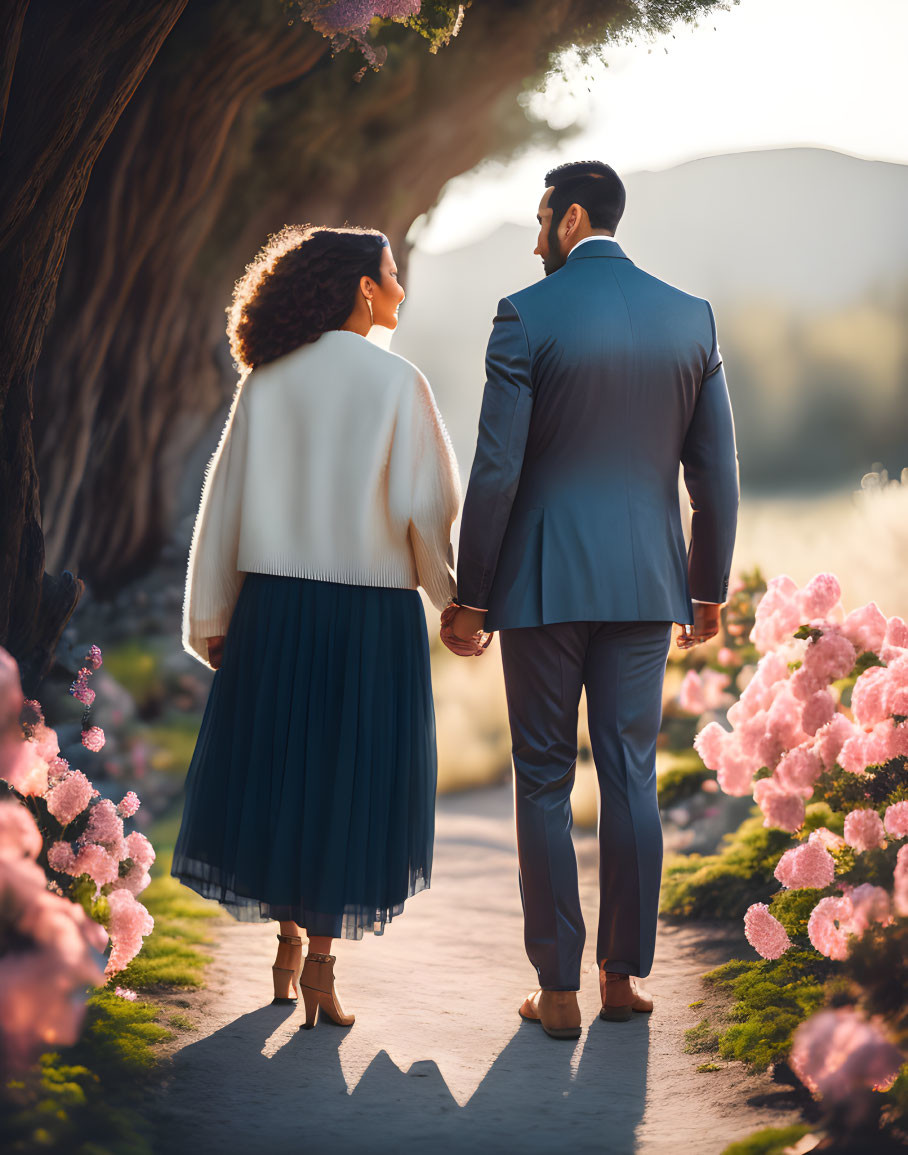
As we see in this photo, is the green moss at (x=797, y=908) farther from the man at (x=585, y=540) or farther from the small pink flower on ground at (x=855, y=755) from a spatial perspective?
the man at (x=585, y=540)

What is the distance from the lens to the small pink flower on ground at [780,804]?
2553 millimetres

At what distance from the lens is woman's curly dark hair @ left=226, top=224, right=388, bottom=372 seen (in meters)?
2.25

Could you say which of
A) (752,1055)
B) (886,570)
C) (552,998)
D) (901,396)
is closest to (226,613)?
(552,998)

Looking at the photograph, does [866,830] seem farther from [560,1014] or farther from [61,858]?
[61,858]

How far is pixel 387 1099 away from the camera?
1.88 m

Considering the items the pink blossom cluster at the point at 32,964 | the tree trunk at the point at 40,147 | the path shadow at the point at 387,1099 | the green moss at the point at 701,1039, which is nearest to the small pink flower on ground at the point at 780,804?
the green moss at the point at 701,1039

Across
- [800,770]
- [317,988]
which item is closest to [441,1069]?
[317,988]

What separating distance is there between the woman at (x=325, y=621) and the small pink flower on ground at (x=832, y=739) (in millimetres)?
890

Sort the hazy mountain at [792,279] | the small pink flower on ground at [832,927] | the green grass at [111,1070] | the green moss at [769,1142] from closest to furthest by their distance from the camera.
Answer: the green grass at [111,1070] < the green moss at [769,1142] < the small pink flower on ground at [832,927] < the hazy mountain at [792,279]

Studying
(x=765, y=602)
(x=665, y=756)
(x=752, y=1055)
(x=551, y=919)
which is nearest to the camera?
(x=752, y=1055)

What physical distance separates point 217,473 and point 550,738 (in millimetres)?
886

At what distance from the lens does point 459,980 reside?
8.66 feet

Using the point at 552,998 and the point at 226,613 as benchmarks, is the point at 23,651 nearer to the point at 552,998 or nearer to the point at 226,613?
the point at 226,613

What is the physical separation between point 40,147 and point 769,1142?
224 centimetres
